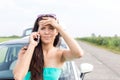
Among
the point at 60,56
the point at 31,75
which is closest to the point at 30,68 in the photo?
the point at 31,75

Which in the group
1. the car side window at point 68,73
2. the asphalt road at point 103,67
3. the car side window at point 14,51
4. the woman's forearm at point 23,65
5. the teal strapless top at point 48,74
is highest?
the woman's forearm at point 23,65

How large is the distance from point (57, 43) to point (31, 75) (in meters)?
0.46

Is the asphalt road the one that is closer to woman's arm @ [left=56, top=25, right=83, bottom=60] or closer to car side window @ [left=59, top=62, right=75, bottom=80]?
car side window @ [left=59, top=62, right=75, bottom=80]

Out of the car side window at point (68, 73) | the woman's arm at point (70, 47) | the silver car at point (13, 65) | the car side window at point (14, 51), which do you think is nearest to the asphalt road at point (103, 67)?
the car side window at point (14, 51)

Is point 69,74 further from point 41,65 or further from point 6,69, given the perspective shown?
point 41,65

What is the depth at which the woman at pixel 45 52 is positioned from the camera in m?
3.07

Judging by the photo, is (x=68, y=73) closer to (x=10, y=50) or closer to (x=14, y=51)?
(x=14, y=51)

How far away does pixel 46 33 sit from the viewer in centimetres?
317

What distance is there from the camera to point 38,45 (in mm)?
3221

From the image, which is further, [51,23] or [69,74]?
[69,74]

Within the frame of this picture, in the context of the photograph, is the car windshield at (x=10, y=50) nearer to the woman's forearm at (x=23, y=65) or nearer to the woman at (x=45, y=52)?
the woman at (x=45, y=52)

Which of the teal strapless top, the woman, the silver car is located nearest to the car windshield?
the silver car

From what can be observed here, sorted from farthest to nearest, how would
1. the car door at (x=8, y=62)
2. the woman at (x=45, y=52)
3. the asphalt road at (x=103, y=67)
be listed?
the asphalt road at (x=103, y=67) → the car door at (x=8, y=62) → the woman at (x=45, y=52)

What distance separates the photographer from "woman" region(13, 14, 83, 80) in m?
3.07
